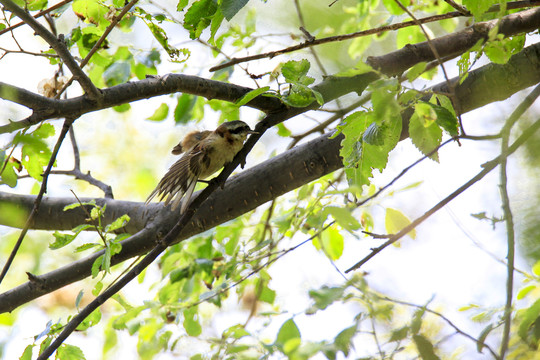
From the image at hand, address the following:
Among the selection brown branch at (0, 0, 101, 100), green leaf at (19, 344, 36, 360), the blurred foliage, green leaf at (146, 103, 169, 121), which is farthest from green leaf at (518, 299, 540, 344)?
green leaf at (146, 103, 169, 121)

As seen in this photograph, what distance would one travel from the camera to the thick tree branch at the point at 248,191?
1827mm

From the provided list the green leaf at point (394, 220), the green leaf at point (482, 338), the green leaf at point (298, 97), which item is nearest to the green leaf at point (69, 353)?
the green leaf at point (298, 97)

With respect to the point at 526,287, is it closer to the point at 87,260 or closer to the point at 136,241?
the point at 136,241

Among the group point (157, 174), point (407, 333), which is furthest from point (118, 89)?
point (157, 174)

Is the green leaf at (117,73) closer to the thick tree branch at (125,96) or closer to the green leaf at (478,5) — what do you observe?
the thick tree branch at (125,96)

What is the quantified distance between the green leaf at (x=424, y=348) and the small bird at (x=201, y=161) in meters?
1.23

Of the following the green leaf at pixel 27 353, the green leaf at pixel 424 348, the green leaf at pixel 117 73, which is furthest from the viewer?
the green leaf at pixel 117 73

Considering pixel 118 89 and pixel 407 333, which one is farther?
pixel 118 89

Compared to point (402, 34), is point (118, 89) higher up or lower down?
lower down

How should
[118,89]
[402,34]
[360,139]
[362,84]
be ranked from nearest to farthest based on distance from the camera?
[360,139], [118,89], [362,84], [402,34]

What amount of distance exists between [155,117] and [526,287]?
209 cm

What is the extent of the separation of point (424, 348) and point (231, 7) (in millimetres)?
961

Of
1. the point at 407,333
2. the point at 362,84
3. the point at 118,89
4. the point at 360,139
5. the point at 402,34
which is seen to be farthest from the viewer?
the point at 402,34

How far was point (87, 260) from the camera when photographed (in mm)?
1889
